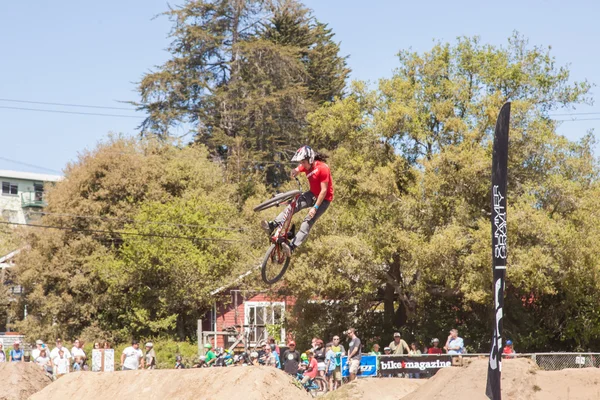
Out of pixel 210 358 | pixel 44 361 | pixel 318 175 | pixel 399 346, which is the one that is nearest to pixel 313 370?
pixel 399 346

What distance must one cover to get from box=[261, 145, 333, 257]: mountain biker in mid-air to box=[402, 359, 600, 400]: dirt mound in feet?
20.5

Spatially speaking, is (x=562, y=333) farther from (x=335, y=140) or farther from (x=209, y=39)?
(x=209, y=39)

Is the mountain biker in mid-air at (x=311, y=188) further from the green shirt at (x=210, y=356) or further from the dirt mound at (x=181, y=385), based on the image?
the green shirt at (x=210, y=356)

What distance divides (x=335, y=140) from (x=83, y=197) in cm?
1597

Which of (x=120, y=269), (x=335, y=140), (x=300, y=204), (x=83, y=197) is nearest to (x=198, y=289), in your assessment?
(x=120, y=269)

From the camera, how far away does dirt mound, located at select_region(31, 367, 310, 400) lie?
1839 centimetres

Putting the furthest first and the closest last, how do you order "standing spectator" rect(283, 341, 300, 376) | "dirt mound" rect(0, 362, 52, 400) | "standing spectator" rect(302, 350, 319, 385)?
1. "dirt mound" rect(0, 362, 52, 400)
2. "standing spectator" rect(283, 341, 300, 376)
3. "standing spectator" rect(302, 350, 319, 385)

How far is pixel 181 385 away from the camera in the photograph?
2008cm

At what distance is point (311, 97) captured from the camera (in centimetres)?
5688

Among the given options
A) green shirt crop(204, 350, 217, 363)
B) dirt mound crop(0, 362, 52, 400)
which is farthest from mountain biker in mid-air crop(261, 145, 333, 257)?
dirt mound crop(0, 362, 52, 400)

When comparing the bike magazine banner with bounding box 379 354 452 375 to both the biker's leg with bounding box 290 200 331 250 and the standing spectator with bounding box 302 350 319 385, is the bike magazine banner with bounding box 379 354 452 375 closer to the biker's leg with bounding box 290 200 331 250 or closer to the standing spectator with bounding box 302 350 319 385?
the standing spectator with bounding box 302 350 319 385

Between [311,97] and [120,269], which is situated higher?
[311,97]

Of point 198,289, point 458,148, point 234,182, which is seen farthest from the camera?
point 234,182

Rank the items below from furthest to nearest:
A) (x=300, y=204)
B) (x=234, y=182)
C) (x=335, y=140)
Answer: (x=234, y=182) → (x=335, y=140) → (x=300, y=204)
